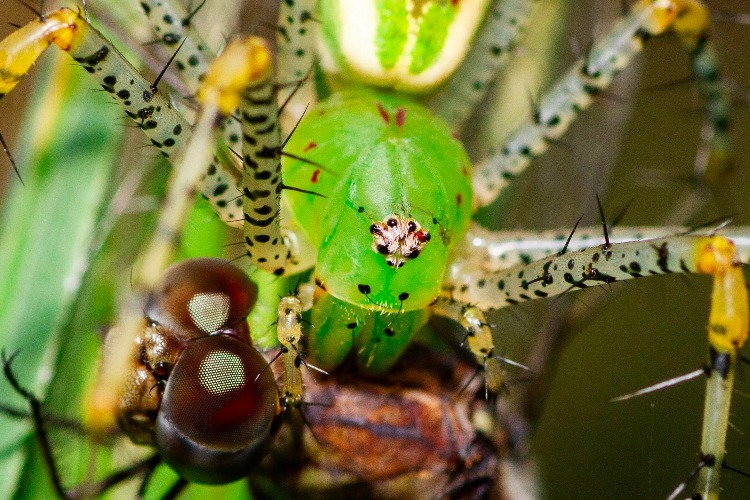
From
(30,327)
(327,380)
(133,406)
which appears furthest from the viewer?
(30,327)

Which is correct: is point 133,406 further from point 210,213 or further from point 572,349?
point 572,349

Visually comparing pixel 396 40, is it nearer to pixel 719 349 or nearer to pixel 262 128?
pixel 262 128

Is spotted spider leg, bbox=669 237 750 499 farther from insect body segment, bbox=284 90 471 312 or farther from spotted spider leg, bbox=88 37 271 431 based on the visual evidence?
spotted spider leg, bbox=88 37 271 431

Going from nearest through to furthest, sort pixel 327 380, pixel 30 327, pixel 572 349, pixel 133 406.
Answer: pixel 133 406
pixel 327 380
pixel 30 327
pixel 572 349

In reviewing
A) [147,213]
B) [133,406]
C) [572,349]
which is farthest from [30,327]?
[572,349]

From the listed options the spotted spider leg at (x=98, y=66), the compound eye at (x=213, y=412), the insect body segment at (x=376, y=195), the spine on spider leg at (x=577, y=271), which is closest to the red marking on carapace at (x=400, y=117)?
the insect body segment at (x=376, y=195)

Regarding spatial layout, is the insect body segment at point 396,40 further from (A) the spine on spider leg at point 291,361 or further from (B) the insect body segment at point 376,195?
(A) the spine on spider leg at point 291,361

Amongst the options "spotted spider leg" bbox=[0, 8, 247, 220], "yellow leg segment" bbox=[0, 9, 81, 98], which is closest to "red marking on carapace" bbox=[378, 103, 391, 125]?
"spotted spider leg" bbox=[0, 8, 247, 220]
